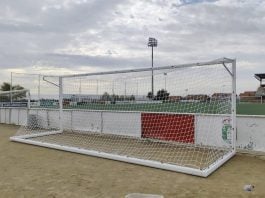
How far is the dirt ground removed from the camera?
17.3ft

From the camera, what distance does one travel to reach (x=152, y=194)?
5129mm

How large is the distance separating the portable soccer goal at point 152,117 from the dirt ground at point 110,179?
38 cm

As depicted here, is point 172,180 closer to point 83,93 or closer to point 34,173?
point 34,173

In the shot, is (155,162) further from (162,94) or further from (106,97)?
(106,97)

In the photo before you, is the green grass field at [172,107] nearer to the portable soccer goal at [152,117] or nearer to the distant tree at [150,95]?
the portable soccer goal at [152,117]

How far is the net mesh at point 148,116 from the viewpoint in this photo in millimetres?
8602

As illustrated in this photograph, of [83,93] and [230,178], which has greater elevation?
[83,93]

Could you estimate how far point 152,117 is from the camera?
10.5m

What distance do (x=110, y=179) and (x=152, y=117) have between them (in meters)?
4.72

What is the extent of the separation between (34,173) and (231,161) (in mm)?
4335

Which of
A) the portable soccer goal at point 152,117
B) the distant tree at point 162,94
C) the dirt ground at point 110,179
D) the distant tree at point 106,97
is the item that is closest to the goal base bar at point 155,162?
the portable soccer goal at point 152,117

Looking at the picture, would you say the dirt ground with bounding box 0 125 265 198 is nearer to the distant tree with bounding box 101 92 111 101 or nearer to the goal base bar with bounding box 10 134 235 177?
the goal base bar with bounding box 10 134 235 177

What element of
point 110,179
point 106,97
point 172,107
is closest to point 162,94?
point 172,107

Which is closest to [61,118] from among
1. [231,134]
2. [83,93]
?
[83,93]
